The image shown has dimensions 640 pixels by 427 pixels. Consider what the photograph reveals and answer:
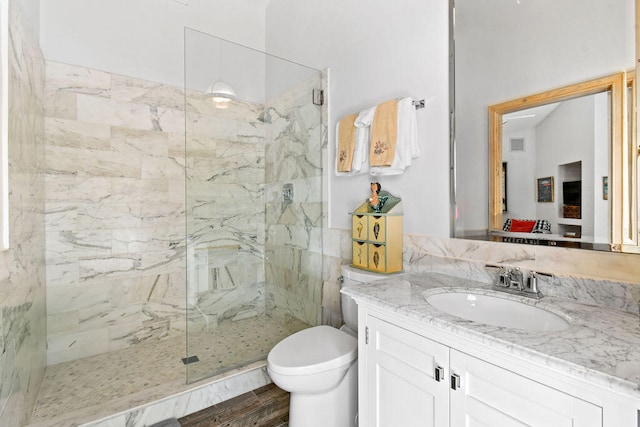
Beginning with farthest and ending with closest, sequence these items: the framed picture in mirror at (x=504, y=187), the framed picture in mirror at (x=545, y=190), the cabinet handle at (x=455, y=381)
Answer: the framed picture in mirror at (x=504, y=187) < the framed picture in mirror at (x=545, y=190) < the cabinet handle at (x=455, y=381)

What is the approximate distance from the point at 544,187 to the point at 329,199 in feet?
4.47

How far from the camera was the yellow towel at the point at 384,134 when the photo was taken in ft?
5.55

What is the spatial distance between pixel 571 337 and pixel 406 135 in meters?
1.14

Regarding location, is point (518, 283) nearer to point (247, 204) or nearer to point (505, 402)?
point (505, 402)

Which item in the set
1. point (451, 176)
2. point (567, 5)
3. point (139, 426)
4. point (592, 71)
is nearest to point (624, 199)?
point (592, 71)

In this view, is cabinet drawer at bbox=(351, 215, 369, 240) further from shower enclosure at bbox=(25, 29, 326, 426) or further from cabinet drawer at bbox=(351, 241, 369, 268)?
shower enclosure at bbox=(25, 29, 326, 426)

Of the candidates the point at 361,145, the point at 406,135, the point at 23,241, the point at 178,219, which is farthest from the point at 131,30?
the point at 406,135

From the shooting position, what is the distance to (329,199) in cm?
234

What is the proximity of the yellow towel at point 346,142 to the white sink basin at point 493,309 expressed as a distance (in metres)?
1.02

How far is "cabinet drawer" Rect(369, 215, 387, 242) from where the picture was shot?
1678 mm

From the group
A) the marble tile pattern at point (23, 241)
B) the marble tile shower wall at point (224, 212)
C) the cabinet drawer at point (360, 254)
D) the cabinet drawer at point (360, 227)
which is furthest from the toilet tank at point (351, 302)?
the marble tile pattern at point (23, 241)

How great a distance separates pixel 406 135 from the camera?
65.2 inches

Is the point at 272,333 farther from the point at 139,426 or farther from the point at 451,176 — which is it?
the point at 451,176

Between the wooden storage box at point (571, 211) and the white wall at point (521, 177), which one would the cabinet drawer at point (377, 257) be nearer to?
the white wall at point (521, 177)
